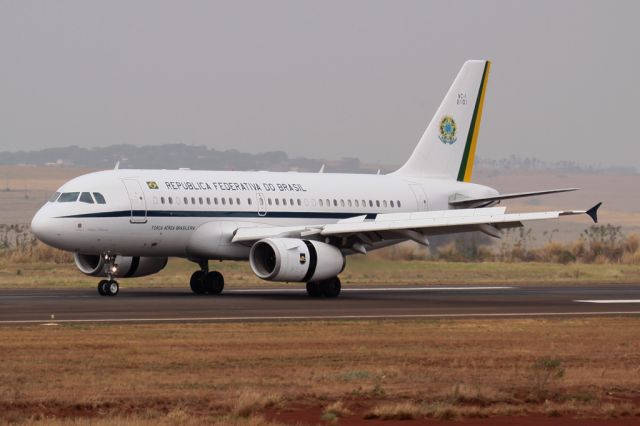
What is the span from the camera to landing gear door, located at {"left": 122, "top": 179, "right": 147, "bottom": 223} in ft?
131

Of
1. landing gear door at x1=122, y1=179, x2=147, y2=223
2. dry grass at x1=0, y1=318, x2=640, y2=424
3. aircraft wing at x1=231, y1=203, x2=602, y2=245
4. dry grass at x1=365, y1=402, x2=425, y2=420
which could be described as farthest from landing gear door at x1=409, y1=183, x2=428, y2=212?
dry grass at x1=365, y1=402, x2=425, y2=420

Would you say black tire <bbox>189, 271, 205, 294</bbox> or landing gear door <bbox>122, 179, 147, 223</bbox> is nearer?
landing gear door <bbox>122, 179, 147, 223</bbox>

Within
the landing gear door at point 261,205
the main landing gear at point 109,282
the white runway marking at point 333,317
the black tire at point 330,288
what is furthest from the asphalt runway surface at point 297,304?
the landing gear door at point 261,205

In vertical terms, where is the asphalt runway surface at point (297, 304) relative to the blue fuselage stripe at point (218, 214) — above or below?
below

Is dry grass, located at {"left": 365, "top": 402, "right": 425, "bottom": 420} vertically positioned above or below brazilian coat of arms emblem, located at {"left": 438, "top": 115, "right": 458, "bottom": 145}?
below

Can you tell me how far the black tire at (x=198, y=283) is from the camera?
43194mm

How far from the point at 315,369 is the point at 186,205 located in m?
21.2

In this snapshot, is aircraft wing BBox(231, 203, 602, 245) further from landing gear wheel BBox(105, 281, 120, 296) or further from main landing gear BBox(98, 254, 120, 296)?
landing gear wheel BBox(105, 281, 120, 296)

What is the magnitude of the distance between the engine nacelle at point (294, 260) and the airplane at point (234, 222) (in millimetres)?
29

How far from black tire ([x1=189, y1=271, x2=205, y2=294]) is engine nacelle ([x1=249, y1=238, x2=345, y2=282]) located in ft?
11.7

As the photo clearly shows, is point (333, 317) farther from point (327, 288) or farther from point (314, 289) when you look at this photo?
point (314, 289)

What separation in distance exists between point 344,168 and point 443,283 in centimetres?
8477

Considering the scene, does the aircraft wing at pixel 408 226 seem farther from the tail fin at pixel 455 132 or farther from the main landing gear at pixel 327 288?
the tail fin at pixel 455 132

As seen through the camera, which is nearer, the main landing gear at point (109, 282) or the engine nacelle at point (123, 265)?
the main landing gear at point (109, 282)
